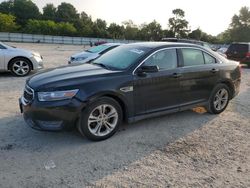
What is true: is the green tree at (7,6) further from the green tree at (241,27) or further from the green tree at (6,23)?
the green tree at (241,27)

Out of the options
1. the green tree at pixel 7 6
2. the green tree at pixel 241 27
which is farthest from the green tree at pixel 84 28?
the green tree at pixel 241 27

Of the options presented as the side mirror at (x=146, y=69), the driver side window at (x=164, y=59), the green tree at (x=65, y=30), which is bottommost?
the side mirror at (x=146, y=69)

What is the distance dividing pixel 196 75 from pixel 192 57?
0.38m

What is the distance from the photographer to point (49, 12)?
105m

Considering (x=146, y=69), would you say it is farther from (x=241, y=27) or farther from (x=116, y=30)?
(x=241, y=27)

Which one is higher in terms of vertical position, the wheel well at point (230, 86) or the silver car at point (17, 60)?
the silver car at point (17, 60)

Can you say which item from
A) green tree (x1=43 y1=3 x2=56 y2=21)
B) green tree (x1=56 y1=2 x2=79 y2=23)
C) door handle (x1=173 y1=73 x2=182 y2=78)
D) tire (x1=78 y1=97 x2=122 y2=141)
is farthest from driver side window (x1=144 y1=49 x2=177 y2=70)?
green tree (x1=43 y1=3 x2=56 y2=21)

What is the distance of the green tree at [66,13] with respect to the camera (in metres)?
101

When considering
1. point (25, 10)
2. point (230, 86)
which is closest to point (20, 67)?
point (230, 86)

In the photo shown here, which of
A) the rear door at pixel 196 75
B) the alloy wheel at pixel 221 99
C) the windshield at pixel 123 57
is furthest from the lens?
the alloy wheel at pixel 221 99

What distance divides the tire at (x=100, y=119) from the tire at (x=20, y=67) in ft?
21.2

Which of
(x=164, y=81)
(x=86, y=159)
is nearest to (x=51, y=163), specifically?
(x=86, y=159)

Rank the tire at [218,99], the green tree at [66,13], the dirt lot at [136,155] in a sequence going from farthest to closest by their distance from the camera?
the green tree at [66,13] → the tire at [218,99] → the dirt lot at [136,155]

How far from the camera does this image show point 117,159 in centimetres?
420
